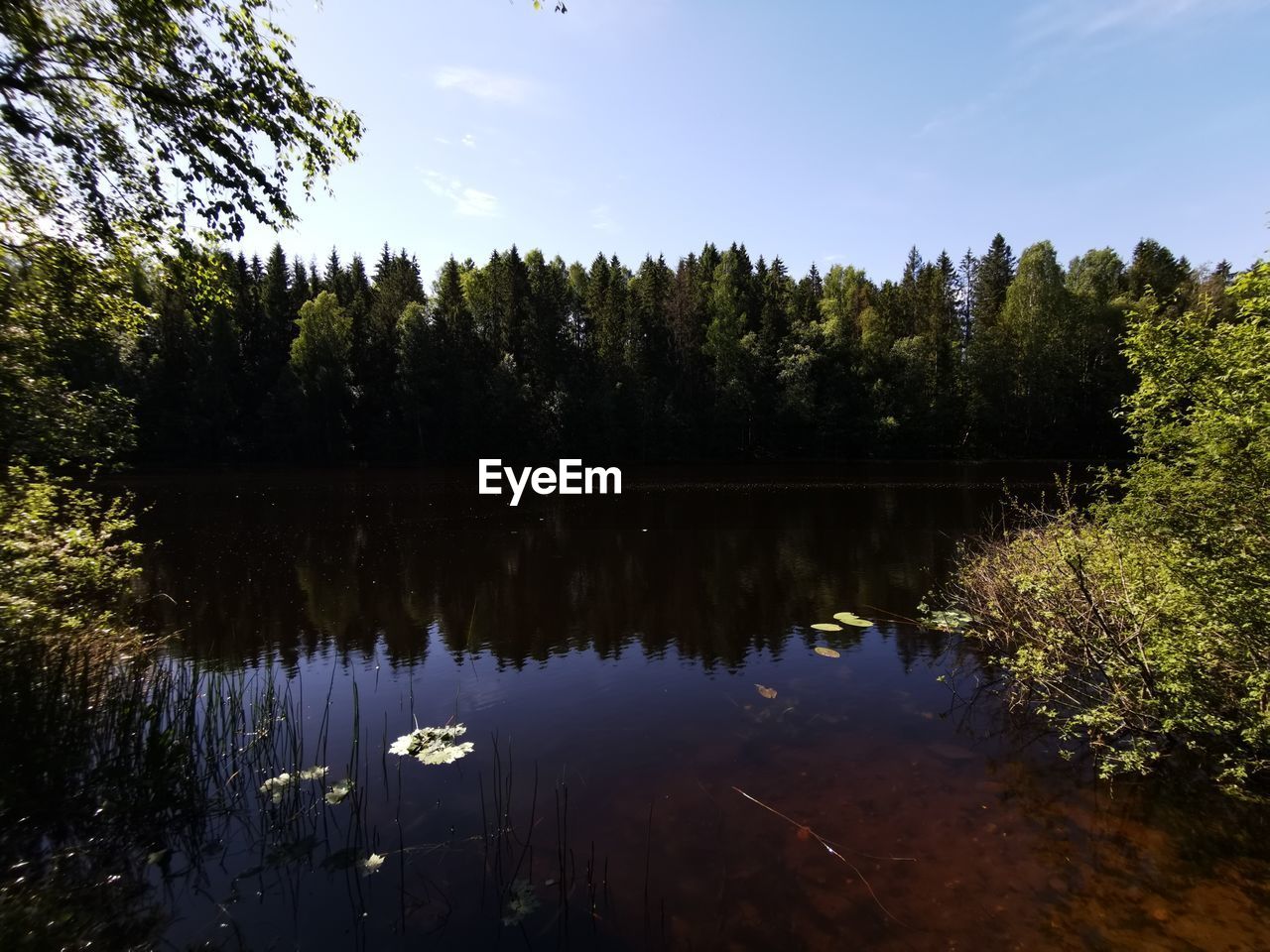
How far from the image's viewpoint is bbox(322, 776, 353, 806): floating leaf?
765 centimetres

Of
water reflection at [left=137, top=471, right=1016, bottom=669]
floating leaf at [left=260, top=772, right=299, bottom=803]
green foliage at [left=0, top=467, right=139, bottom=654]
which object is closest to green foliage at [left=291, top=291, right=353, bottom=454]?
water reflection at [left=137, top=471, right=1016, bottom=669]

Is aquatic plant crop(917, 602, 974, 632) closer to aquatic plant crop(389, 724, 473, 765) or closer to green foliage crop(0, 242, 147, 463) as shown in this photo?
aquatic plant crop(389, 724, 473, 765)

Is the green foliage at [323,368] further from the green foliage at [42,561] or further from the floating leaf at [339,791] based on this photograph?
the floating leaf at [339,791]

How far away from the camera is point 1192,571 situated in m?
7.03

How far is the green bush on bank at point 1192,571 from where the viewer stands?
21.2 ft

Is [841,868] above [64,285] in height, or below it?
below

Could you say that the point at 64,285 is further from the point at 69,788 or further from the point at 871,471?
the point at 871,471

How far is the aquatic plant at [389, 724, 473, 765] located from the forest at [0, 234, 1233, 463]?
2210 inches

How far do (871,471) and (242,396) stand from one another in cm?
6457

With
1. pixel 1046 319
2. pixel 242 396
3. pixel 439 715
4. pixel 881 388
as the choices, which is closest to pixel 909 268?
pixel 1046 319

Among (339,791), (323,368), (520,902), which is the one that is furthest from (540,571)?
(323,368)

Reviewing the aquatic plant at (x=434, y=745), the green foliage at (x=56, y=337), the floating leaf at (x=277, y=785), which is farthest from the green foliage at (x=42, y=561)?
the aquatic plant at (x=434, y=745)

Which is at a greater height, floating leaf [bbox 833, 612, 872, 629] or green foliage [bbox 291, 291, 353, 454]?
green foliage [bbox 291, 291, 353, 454]

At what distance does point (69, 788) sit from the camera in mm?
6902
